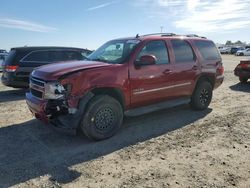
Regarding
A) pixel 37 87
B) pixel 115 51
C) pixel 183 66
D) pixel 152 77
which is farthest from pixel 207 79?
pixel 37 87

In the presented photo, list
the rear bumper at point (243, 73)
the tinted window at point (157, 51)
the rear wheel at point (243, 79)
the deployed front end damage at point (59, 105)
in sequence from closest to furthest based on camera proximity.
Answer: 1. the deployed front end damage at point (59, 105)
2. the tinted window at point (157, 51)
3. the rear bumper at point (243, 73)
4. the rear wheel at point (243, 79)

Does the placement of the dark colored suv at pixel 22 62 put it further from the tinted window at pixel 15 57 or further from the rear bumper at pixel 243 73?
the rear bumper at pixel 243 73

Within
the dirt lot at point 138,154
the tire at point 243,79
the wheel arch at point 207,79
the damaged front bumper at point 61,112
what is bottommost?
the dirt lot at point 138,154

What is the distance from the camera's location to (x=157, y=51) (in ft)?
21.4

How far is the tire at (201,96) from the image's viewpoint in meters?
7.61

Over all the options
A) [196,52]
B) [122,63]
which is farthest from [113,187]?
[196,52]

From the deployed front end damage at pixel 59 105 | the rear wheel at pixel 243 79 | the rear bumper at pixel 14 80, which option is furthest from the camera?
the rear wheel at pixel 243 79

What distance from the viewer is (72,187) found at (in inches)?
151

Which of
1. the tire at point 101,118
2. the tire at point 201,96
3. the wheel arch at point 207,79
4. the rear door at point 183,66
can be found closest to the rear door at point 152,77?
the rear door at point 183,66

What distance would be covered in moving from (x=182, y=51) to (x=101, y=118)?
2.85 meters

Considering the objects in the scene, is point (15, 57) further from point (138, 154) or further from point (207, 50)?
point (138, 154)

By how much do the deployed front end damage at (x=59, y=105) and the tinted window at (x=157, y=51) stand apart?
1724 millimetres

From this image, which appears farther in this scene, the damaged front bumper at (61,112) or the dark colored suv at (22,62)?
the dark colored suv at (22,62)

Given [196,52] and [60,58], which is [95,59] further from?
[60,58]
